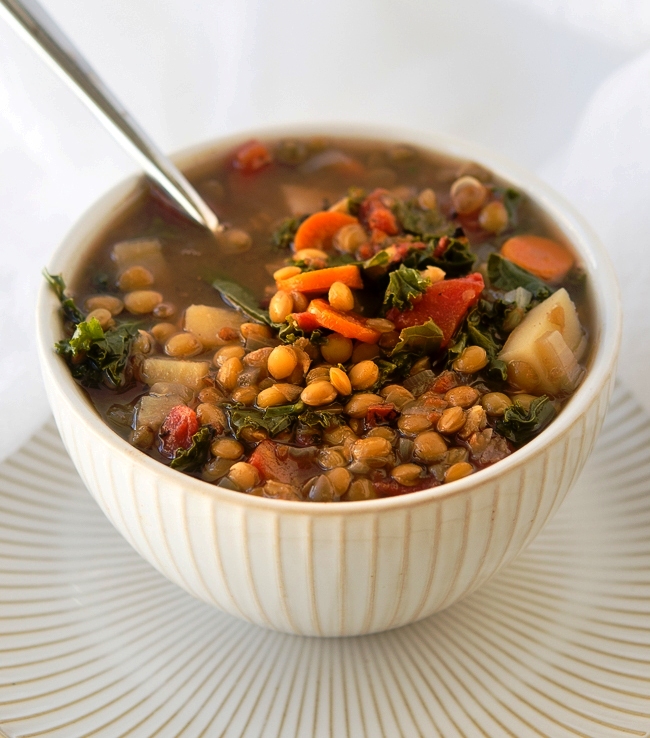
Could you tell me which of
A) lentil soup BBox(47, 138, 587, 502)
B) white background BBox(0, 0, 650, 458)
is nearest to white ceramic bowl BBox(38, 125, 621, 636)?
lentil soup BBox(47, 138, 587, 502)

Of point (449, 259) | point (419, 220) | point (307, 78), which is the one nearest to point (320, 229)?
point (419, 220)

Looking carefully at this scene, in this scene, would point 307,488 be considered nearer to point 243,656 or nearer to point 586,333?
point 243,656

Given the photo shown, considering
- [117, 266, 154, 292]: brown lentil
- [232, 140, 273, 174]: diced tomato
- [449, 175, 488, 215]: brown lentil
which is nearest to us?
[117, 266, 154, 292]: brown lentil

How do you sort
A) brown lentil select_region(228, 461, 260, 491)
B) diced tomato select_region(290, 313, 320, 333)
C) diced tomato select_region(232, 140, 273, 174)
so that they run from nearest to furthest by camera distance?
brown lentil select_region(228, 461, 260, 491), diced tomato select_region(290, 313, 320, 333), diced tomato select_region(232, 140, 273, 174)

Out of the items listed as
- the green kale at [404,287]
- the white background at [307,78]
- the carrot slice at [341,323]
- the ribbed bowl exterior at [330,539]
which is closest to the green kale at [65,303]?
the ribbed bowl exterior at [330,539]

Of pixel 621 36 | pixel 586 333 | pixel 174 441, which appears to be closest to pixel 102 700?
pixel 174 441

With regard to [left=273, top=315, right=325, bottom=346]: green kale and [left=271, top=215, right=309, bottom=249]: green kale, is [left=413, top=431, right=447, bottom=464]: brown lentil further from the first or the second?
[left=271, top=215, right=309, bottom=249]: green kale

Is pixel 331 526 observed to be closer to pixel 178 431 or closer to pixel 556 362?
pixel 178 431
